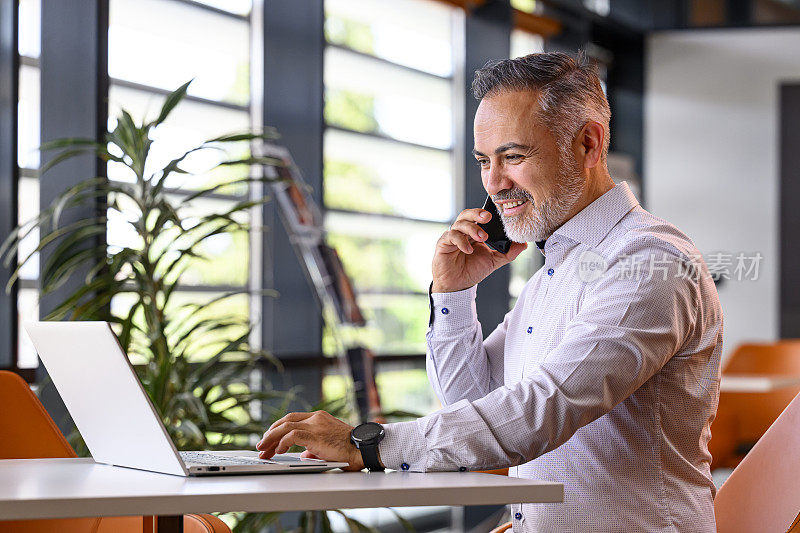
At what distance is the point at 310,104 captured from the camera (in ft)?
15.9

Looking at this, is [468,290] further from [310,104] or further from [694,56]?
[694,56]

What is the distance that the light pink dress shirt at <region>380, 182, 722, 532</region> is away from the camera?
161 cm

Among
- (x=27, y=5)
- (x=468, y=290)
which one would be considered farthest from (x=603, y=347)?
(x=27, y=5)

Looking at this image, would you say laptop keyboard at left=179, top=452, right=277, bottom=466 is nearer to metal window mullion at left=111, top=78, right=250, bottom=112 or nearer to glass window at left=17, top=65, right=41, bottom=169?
glass window at left=17, top=65, right=41, bottom=169

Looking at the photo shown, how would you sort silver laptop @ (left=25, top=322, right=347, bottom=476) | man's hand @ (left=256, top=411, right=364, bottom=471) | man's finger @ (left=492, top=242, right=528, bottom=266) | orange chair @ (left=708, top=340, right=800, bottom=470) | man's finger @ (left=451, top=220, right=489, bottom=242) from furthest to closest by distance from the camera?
orange chair @ (left=708, top=340, right=800, bottom=470), man's finger @ (left=492, top=242, right=528, bottom=266), man's finger @ (left=451, top=220, right=489, bottom=242), man's hand @ (left=256, top=411, right=364, bottom=471), silver laptop @ (left=25, top=322, right=347, bottom=476)

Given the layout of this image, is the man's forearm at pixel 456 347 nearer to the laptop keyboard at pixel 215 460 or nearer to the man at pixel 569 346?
the man at pixel 569 346

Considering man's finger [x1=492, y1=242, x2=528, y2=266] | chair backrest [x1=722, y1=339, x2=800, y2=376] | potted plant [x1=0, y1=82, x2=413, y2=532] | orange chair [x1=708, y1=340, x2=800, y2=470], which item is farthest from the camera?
chair backrest [x1=722, y1=339, x2=800, y2=376]

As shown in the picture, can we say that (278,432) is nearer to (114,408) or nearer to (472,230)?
(114,408)

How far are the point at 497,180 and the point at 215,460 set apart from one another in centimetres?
80

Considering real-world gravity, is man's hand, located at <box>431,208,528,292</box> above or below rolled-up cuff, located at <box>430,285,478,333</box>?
above

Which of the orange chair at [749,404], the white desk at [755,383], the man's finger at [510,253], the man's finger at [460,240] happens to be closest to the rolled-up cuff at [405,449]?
the man's finger at [460,240]

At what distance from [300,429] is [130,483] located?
283 mm

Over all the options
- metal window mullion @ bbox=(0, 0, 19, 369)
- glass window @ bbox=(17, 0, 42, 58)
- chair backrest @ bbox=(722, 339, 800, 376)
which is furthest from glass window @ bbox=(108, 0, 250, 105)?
chair backrest @ bbox=(722, 339, 800, 376)

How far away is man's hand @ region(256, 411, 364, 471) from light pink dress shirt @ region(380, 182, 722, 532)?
0.18 ft
